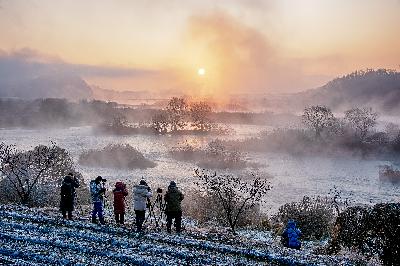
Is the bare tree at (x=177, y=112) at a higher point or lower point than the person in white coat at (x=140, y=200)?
higher

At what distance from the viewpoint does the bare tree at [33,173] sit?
133ft

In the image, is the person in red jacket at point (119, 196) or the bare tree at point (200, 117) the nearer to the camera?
the person in red jacket at point (119, 196)

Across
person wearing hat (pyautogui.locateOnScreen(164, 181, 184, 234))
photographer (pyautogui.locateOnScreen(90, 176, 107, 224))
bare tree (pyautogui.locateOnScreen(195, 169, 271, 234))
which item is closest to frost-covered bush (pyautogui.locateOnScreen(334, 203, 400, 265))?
bare tree (pyautogui.locateOnScreen(195, 169, 271, 234))

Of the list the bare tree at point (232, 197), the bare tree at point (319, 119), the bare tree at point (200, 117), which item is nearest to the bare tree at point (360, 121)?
the bare tree at point (319, 119)

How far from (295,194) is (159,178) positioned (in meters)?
22.3

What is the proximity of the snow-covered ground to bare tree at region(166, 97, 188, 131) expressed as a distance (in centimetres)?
10808

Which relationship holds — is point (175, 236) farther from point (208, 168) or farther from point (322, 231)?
point (208, 168)

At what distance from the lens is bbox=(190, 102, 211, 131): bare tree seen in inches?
5084

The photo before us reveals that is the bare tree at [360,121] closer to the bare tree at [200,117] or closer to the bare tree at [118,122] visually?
the bare tree at [200,117]

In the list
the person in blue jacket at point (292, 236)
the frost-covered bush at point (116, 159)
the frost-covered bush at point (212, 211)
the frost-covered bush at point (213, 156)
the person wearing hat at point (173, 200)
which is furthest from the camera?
the frost-covered bush at point (116, 159)

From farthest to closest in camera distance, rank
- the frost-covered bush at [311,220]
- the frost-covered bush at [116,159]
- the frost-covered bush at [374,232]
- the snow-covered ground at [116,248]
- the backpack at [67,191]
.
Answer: the frost-covered bush at [116,159] < the frost-covered bush at [311,220] < the backpack at [67,191] < the frost-covered bush at [374,232] < the snow-covered ground at [116,248]

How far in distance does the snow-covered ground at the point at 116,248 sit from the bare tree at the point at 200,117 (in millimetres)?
107006

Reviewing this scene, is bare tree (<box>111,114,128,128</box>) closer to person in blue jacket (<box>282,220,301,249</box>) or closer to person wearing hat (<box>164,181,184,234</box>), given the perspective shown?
person in blue jacket (<box>282,220,301,249</box>)

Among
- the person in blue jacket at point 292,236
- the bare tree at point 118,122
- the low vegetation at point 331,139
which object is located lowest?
the person in blue jacket at point 292,236
